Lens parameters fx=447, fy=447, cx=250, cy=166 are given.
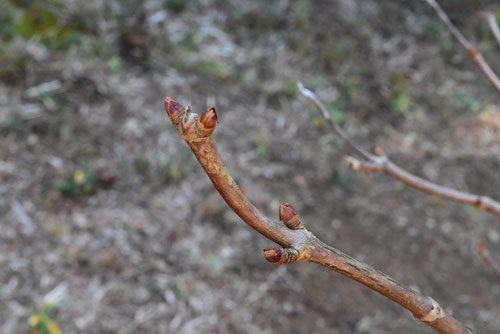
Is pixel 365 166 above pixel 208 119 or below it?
below

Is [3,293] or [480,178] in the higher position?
[3,293]

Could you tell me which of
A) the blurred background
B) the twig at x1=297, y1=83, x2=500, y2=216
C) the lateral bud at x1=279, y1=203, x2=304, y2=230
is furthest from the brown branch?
the blurred background

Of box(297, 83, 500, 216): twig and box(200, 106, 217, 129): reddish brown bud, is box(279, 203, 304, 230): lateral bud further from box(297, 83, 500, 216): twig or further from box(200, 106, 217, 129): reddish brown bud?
box(297, 83, 500, 216): twig

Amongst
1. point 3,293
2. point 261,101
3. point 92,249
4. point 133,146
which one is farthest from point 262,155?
point 3,293

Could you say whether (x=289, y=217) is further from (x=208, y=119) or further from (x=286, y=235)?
(x=208, y=119)

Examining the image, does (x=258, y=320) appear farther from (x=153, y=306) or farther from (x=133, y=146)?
(x=133, y=146)

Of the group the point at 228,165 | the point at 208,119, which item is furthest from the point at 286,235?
the point at 228,165
